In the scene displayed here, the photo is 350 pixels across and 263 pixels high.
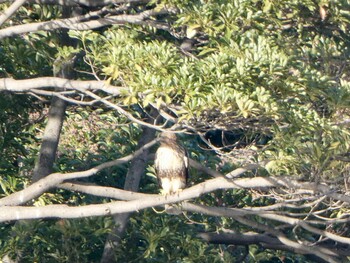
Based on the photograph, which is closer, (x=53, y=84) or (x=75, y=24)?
(x=53, y=84)

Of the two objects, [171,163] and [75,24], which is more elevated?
[75,24]

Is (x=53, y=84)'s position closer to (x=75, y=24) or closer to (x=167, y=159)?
(x=75, y=24)

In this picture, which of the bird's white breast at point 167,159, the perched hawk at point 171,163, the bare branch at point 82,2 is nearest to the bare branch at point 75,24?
the bare branch at point 82,2

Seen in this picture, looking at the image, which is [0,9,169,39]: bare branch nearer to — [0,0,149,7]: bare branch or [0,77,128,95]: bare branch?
[0,0,149,7]: bare branch

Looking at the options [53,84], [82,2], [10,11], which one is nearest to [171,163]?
[82,2]

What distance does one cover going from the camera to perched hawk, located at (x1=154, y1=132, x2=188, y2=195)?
9047 millimetres

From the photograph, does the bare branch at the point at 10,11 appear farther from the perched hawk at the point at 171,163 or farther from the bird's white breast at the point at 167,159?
the bird's white breast at the point at 167,159

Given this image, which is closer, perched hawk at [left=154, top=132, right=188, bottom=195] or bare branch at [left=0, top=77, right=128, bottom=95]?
bare branch at [left=0, top=77, right=128, bottom=95]

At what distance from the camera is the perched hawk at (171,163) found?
905 centimetres

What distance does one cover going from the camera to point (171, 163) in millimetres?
9234

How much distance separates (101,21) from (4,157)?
2.25 metres

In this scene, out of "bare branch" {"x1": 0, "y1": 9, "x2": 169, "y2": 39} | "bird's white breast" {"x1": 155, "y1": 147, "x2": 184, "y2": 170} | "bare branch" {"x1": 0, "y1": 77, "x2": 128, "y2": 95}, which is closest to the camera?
"bare branch" {"x1": 0, "y1": 77, "x2": 128, "y2": 95}

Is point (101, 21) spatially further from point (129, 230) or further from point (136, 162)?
point (129, 230)

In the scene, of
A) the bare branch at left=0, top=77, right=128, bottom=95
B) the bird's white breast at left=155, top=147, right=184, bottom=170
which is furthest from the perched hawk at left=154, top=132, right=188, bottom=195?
the bare branch at left=0, top=77, right=128, bottom=95
